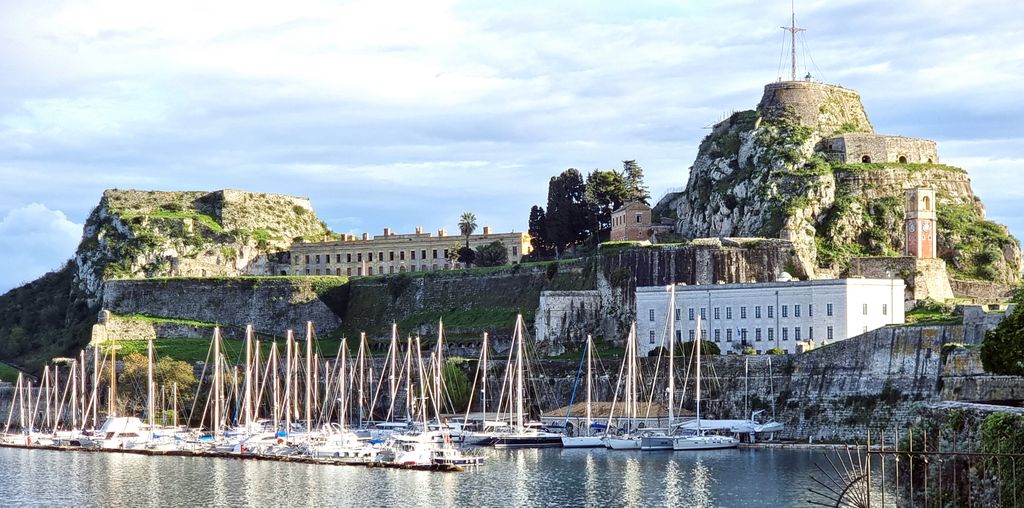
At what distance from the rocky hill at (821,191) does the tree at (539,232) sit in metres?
13.5

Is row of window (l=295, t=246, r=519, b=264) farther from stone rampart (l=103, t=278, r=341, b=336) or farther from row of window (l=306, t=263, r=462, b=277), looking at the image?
stone rampart (l=103, t=278, r=341, b=336)

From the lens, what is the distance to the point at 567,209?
129875 millimetres

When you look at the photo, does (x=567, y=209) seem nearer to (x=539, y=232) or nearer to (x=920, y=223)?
(x=539, y=232)

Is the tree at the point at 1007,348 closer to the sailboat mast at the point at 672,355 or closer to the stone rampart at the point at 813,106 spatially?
the sailboat mast at the point at 672,355

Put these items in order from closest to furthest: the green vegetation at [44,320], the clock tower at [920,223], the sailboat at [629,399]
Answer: the sailboat at [629,399] → the clock tower at [920,223] → the green vegetation at [44,320]

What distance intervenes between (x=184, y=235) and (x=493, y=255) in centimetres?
2670

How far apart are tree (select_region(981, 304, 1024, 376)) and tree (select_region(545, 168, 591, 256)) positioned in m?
72.1

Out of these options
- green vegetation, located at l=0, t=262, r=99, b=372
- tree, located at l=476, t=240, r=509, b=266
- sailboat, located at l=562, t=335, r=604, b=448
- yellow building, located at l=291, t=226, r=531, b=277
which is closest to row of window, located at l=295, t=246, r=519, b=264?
yellow building, located at l=291, t=226, r=531, b=277

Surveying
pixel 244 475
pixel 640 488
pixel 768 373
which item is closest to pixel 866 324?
pixel 768 373

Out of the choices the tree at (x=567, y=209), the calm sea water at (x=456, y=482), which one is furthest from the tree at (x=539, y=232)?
the calm sea water at (x=456, y=482)

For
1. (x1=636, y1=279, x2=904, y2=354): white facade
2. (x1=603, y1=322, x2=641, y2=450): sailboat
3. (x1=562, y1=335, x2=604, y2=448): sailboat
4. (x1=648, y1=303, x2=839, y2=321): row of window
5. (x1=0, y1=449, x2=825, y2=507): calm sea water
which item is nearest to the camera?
(x1=0, y1=449, x2=825, y2=507): calm sea water

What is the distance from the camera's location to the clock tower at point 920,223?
364 feet

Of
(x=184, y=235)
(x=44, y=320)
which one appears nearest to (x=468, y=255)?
(x=184, y=235)

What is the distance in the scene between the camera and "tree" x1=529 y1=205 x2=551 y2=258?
440 feet
